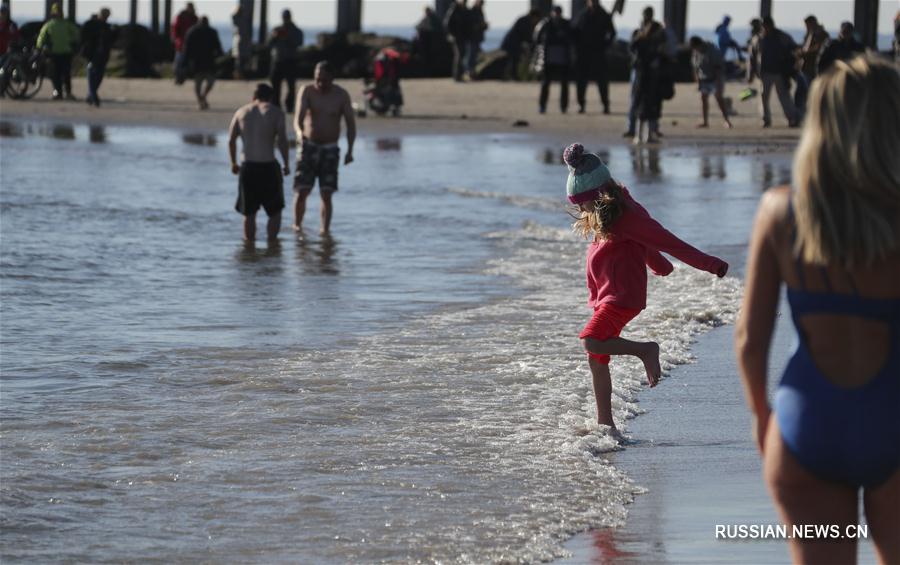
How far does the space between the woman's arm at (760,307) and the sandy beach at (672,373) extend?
5.86 feet

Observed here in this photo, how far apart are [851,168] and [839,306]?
28 centimetres

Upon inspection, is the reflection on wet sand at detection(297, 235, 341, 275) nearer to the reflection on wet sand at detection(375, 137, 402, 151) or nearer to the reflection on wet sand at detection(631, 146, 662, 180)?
the reflection on wet sand at detection(631, 146, 662, 180)

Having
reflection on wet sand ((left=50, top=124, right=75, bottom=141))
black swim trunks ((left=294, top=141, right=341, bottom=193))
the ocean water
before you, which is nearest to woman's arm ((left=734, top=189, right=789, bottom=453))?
the ocean water

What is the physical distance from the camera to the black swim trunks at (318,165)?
13766 millimetres

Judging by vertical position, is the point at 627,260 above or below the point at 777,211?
below

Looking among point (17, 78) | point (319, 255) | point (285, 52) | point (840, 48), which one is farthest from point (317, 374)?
point (17, 78)

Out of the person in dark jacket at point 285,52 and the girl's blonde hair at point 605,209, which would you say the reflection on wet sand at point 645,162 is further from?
the girl's blonde hair at point 605,209

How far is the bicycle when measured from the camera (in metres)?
31.2

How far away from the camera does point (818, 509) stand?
3.12 meters

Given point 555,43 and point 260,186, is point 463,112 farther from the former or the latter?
point 260,186

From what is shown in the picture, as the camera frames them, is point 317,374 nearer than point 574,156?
No

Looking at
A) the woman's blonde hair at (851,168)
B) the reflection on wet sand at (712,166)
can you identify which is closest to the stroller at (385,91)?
the reflection on wet sand at (712,166)

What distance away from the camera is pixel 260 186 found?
13.3 meters

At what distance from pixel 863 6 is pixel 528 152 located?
41.2 feet
